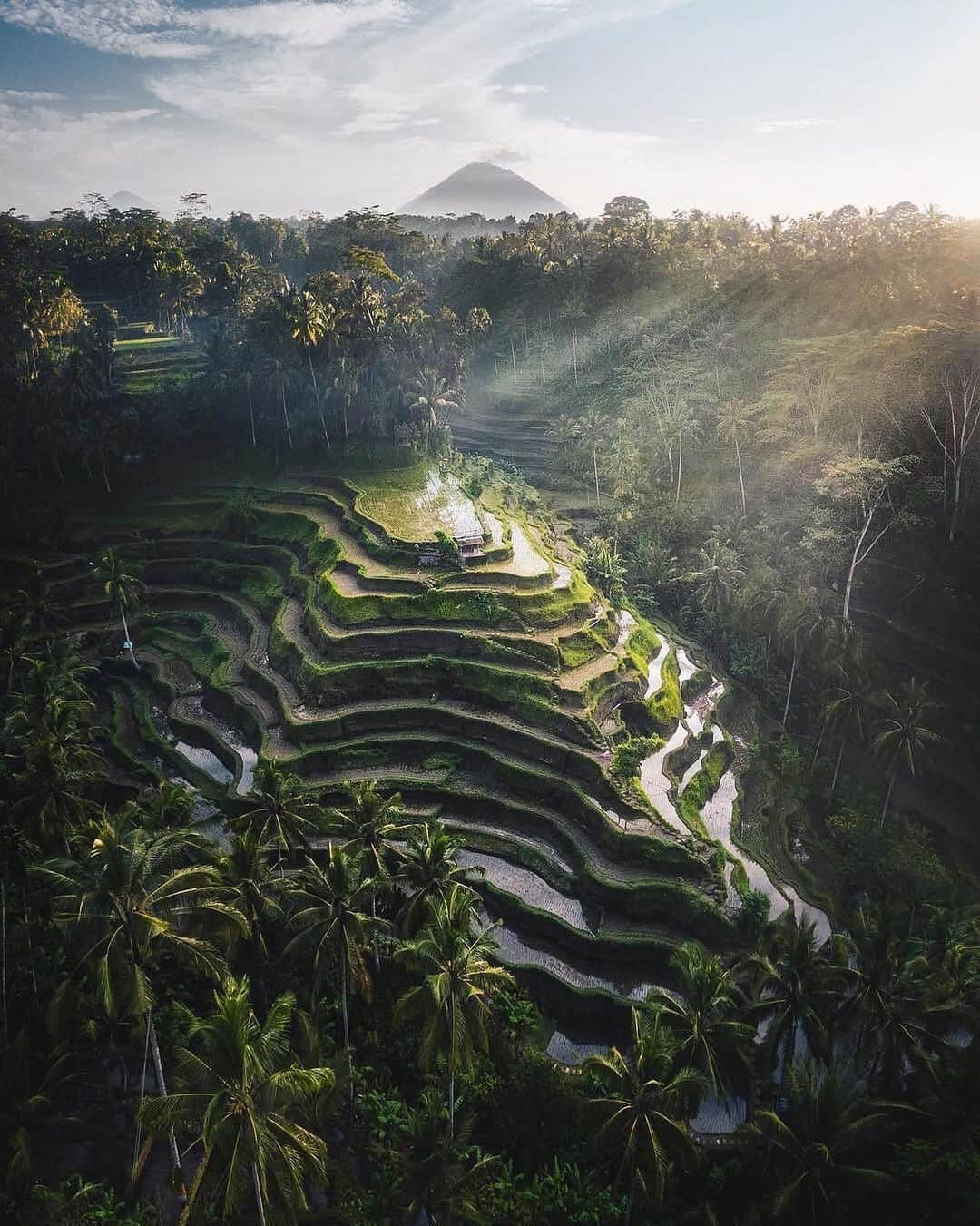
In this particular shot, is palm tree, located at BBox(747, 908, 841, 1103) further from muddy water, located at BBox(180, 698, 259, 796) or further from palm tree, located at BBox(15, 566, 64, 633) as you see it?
palm tree, located at BBox(15, 566, 64, 633)

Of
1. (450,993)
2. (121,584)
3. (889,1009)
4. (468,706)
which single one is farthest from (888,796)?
(121,584)

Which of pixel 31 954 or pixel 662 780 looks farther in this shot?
pixel 662 780

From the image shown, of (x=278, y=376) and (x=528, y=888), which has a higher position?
(x=278, y=376)

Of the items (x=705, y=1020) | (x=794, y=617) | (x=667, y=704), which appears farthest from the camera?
(x=794, y=617)

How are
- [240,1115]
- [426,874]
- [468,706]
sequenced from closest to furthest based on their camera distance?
[240,1115], [426,874], [468,706]

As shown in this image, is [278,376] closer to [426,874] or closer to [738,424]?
[738,424]

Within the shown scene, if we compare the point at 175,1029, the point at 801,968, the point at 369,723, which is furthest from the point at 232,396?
the point at 801,968
